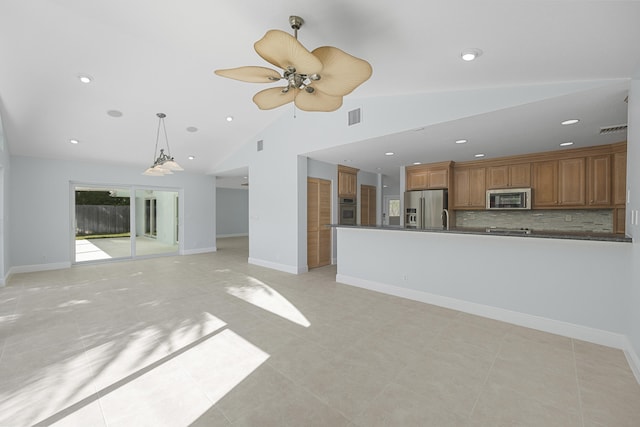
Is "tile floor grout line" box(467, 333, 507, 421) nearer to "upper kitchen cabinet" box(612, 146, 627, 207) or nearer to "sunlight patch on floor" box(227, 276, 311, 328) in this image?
"sunlight patch on floor" box(227, 276, 311, 328)

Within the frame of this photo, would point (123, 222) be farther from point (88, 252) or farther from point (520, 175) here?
point (520, 175)

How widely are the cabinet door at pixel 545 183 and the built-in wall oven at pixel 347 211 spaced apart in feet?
12.7

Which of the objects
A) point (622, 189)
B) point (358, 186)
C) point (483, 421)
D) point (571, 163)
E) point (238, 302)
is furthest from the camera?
point (358, 186)

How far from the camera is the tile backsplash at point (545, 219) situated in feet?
16.0

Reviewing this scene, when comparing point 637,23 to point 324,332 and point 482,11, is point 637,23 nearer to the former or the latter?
point 482,11

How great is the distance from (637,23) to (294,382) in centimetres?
347

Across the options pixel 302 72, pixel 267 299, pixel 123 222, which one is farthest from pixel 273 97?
pixel 123 222

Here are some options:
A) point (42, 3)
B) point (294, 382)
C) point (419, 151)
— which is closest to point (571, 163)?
point (419, 151)

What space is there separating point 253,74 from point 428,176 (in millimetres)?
5387

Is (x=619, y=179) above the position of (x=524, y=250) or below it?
above

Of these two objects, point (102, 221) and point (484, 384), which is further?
point (102, 221)

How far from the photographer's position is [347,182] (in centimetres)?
718

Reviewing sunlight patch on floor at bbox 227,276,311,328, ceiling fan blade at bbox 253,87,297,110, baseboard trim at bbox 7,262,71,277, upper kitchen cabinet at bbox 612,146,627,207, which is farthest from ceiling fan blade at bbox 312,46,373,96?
baseboard trim at bbox 7,262,71,277

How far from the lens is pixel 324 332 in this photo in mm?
3029
